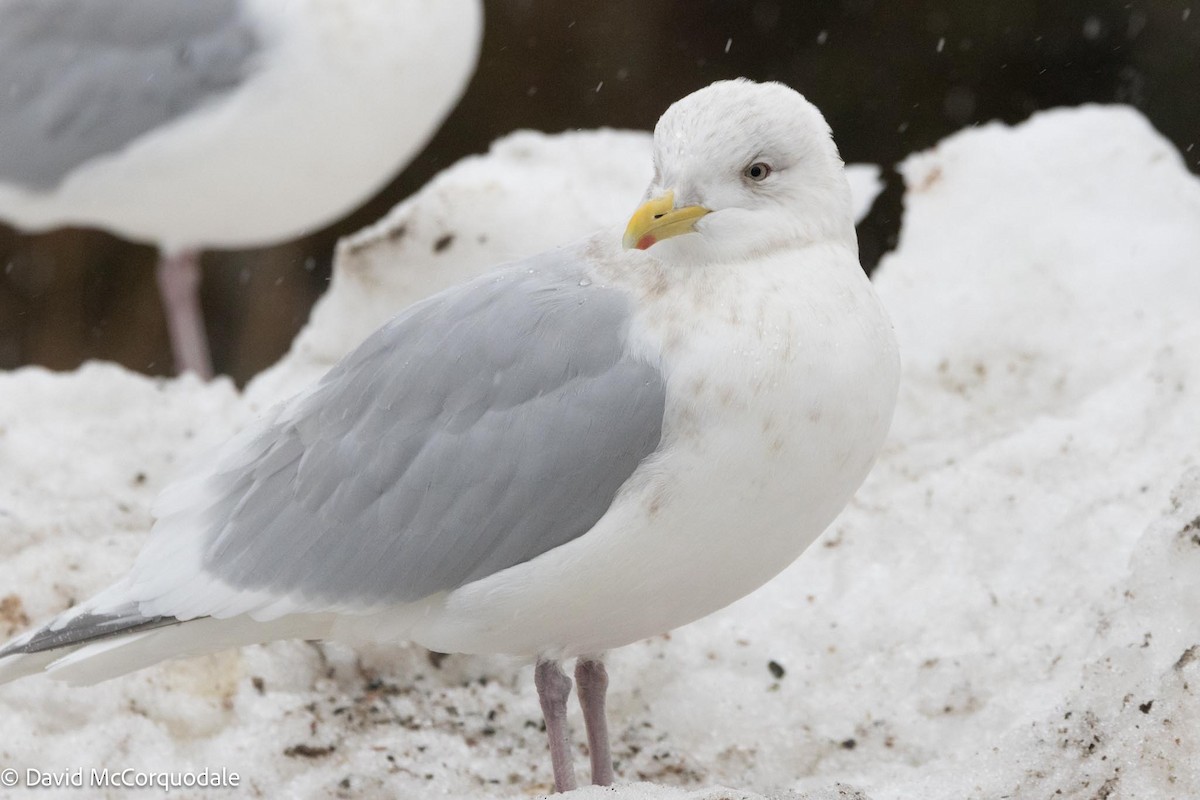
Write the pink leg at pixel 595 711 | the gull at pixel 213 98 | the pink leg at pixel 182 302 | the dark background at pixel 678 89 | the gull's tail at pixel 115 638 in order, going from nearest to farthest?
the gull's tail at pixel 115 638 → the pink leg at pixel 595 711 → the gull at pixel 213 98 → the pink leg at pixel 182 302 → the dark background at pixel 678 89

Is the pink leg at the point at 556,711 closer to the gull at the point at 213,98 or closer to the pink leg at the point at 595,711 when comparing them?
the pink leg at the point at 595,711

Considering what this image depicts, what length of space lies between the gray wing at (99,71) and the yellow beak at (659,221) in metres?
2.55

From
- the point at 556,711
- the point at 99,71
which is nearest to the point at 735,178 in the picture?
the point at 556,711

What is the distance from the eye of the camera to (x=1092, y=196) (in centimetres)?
424

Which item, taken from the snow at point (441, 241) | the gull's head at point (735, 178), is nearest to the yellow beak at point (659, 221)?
the gull's head at point (735, 178)

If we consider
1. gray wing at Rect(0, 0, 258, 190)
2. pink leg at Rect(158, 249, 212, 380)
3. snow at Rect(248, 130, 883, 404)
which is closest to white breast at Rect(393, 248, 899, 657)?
snow at Rect(248, 130, 883, 404)

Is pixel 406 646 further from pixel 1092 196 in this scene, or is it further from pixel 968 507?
pixel 1092 196

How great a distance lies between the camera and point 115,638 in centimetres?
255

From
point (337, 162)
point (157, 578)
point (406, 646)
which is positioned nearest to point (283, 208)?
point (337, 162)

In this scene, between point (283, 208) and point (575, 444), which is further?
point (283, 208)

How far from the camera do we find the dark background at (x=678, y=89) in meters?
7.18

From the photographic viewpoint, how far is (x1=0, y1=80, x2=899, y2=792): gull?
7.57 ft

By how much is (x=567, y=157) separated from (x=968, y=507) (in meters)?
1.74

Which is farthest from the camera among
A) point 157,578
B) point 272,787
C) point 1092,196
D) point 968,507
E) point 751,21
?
point 751,21
